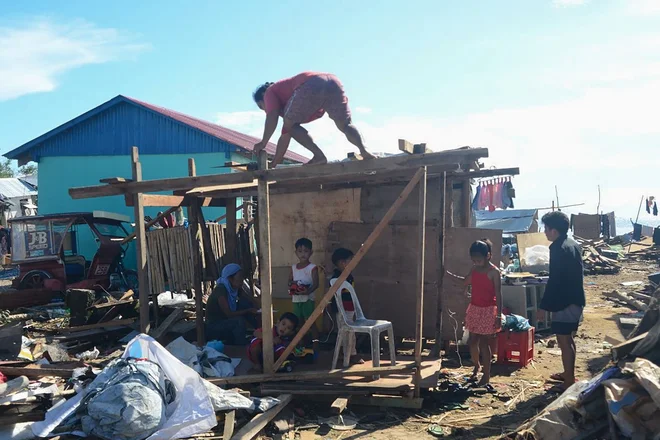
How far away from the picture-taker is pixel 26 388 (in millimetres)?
5172

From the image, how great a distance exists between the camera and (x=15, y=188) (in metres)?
28.3

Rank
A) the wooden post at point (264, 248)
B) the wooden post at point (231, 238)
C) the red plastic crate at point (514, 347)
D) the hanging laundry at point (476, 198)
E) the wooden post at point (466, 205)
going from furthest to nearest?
the hanging laundry at point (476, 198)
the wooden post at point (231, 238)
the wooden post at point (466, 205)
the red plastic crate at point (514, 347)
the wooden post at point (264, 248)

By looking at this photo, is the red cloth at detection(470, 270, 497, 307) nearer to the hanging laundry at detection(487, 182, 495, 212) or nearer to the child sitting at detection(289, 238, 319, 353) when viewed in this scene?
the child sitting at detection(289, 238, 319, 353)

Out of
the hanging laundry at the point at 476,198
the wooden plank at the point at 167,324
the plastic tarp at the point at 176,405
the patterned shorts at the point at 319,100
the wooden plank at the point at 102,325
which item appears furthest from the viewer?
the hanging laundry at the point at 476,198

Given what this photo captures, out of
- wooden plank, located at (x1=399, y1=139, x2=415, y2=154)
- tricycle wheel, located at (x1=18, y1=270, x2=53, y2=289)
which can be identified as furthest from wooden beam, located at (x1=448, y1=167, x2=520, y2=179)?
tricycle wheel, located at (x1=18, y1=270, x2=53, y2=289)

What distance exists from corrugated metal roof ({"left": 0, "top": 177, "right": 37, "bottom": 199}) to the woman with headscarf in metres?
23.7

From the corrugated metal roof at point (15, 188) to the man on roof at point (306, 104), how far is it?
2559cm

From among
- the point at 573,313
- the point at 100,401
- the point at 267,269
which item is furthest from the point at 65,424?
the point at 573,313

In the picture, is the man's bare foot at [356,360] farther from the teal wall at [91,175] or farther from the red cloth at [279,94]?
the teal wall at [91,175]

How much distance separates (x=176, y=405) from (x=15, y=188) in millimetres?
27933

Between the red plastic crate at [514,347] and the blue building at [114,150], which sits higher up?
the blue building at [114,150]

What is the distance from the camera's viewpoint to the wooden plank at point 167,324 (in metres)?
7.51

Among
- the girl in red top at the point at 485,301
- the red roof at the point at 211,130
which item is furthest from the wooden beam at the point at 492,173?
the red roof at the point at 211,130

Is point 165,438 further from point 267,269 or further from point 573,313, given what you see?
point 573,313
